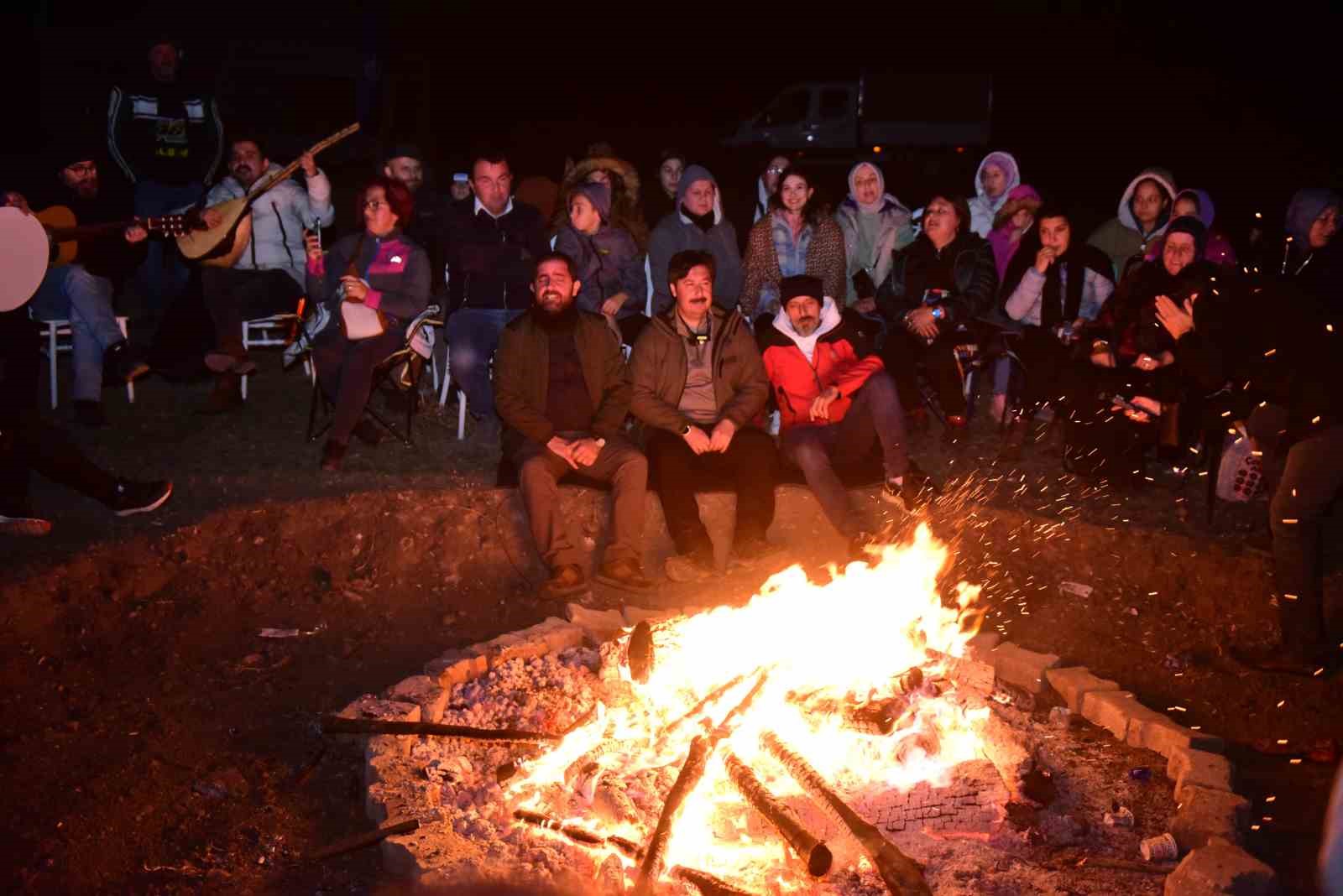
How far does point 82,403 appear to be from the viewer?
7.68m

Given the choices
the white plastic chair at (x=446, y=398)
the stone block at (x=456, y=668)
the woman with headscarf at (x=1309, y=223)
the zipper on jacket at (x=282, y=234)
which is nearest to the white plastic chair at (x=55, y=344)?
the zipper on jacket at (x=282, y=234)

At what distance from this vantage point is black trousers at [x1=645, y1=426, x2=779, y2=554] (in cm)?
648

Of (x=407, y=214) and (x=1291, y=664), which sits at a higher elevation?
(x=407, y=214)

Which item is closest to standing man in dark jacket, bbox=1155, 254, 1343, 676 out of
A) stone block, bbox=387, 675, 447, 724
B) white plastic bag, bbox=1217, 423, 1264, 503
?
white plastic bag, bbox=1217, 423, 1264, 503

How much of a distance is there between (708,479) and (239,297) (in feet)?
12.2

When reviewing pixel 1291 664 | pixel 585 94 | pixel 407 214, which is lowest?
pixel 1291 664

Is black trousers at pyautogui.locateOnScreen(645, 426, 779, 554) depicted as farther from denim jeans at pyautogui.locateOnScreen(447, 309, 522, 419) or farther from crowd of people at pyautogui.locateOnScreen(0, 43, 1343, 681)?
denim jeans at pyautogui.locateOnScreen(447, 309, 522, 419)

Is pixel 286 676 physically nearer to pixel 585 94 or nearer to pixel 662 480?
pixel 662 480

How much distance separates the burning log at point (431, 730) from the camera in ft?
15.2

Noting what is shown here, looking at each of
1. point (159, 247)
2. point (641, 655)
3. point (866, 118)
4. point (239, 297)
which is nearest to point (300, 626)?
point (641, 655)

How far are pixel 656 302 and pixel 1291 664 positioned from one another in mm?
4491

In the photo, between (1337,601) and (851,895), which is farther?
(1337,601)

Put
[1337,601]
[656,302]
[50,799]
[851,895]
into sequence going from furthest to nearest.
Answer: [656,302]
[1337,601]
[50,799]
[851,895]

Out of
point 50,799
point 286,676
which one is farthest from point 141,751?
point 286,676
